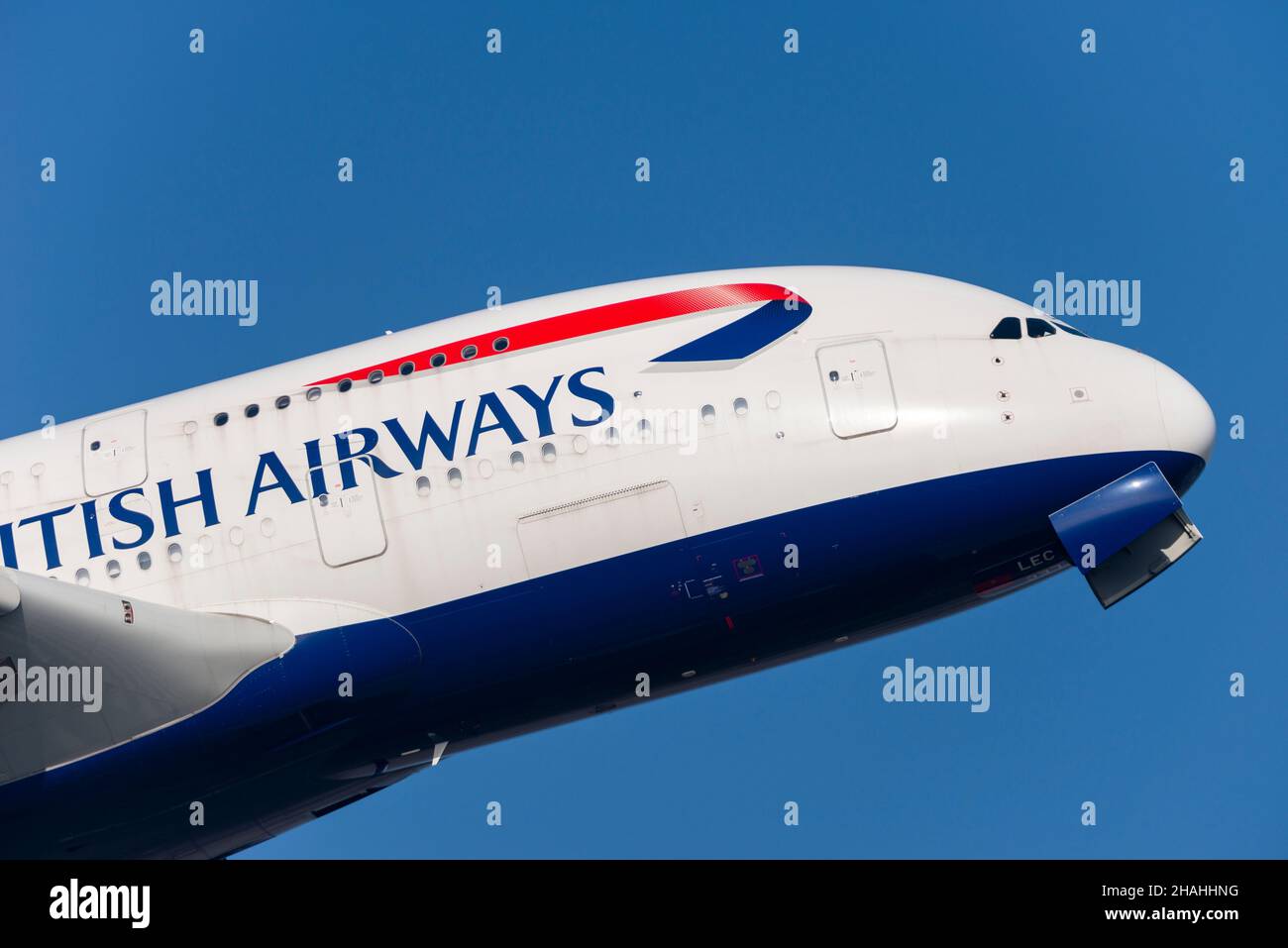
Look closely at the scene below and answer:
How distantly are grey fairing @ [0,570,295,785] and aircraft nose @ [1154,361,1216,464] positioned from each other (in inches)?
547

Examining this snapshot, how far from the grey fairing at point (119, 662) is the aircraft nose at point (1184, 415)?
13.9 meters

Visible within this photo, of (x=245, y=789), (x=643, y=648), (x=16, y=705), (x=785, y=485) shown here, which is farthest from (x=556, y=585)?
(x=16, y=705)

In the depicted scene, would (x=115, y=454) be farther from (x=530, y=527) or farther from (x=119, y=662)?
(x=530, y=527)

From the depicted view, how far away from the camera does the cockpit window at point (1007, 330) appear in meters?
30.0

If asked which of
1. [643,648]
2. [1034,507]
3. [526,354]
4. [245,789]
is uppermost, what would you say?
[526,354]

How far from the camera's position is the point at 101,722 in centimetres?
2811

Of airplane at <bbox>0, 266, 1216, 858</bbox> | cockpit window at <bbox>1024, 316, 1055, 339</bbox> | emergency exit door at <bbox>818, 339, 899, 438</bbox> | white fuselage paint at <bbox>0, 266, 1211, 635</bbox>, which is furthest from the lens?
cockpit window at <bbox>1024, 316, 1055, 339</bbox>

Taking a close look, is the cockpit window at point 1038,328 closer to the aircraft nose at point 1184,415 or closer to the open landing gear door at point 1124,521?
the aircraft nose at point 1184,415

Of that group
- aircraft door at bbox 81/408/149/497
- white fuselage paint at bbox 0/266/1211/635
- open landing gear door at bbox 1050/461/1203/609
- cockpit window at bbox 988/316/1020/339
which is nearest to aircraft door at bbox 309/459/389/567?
white fuselage paint at bbox 0/266/1211/635

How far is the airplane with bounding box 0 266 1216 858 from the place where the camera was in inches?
1114

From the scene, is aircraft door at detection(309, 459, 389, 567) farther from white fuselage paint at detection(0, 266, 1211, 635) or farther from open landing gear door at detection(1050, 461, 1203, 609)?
open landing gear door at detection(1050, 461, 1203, 609)

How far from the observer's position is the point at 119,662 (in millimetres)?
27656

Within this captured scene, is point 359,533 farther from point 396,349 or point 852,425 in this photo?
point 852,425

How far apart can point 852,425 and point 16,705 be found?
12999mm
